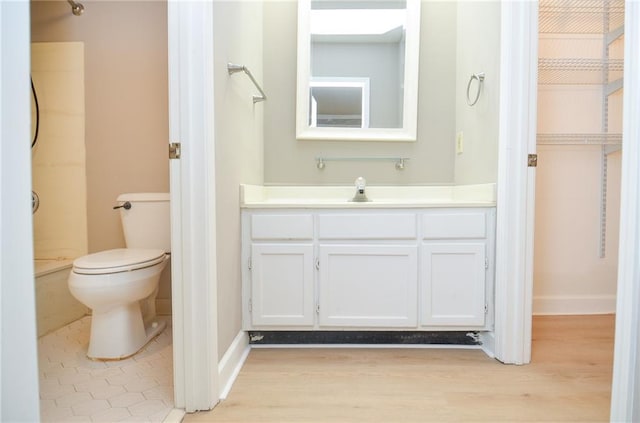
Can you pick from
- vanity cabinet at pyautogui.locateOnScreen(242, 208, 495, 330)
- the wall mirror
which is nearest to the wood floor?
vanity cabinet at pyautogui.locateOnScreen(242, 208, 495, 330)

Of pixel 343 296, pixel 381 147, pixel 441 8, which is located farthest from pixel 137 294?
pixel 441 8

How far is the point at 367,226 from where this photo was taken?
5.50 ft

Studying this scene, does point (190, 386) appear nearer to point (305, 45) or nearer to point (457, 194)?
point (457, 194)

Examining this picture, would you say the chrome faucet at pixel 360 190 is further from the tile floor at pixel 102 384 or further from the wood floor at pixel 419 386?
the tile floor at pixel 102 384

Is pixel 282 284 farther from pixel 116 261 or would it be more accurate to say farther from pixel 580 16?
pixel 580 16

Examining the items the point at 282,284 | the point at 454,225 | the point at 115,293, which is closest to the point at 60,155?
the point at 115,293

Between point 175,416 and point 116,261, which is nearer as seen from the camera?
point 175,416

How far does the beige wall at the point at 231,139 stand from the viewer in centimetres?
135

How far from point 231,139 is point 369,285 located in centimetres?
93

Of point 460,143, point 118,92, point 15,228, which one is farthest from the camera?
point 118,92

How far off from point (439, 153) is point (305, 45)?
1.04 m

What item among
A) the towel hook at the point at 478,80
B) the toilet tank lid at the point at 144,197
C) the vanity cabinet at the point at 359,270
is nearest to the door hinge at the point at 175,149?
the vanity cabinet at the point at 359,270

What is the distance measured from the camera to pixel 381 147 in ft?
7.07

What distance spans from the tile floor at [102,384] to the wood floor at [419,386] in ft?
0.71
